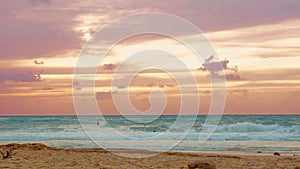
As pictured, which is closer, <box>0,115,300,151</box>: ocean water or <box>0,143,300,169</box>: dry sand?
<box>0,143,300,169</box>: dry sand

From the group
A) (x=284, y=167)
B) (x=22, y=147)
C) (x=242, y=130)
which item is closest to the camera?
(x=284, y=167)

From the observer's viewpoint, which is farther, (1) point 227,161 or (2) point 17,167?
(1) point 227,161

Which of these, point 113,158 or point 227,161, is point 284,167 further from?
point 113,158

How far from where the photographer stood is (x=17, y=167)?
10367 millimetres

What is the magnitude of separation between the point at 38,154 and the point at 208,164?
563 cm

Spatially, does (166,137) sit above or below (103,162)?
above

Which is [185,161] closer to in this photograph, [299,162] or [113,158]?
[113,158]

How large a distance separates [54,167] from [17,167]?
920 millimetres

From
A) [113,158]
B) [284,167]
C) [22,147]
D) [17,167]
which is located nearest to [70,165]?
[17,167]

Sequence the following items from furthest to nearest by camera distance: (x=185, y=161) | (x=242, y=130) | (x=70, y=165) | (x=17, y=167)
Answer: (x=242, y=130), (x=185, y=161), (x=70, y=165), (x=17, y=167)

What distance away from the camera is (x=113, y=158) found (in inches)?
524

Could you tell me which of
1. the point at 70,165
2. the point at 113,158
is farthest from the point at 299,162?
the point at 70,165

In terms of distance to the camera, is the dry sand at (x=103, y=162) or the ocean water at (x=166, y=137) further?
the ocean water at (x=166, y=137)

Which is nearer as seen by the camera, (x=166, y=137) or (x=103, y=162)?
(x=103, y=162)
